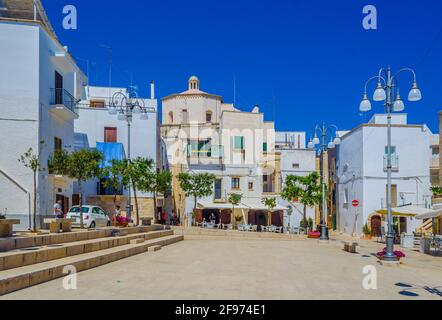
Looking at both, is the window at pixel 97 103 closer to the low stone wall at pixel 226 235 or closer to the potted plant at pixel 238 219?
the potted plant at pixel 238 219

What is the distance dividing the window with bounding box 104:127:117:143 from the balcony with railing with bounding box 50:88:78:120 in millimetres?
10711

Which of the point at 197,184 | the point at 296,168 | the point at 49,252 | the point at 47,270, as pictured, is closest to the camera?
the point at 47,270

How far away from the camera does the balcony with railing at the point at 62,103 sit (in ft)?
85.8

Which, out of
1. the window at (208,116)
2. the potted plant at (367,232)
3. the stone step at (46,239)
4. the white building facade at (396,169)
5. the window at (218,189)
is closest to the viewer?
the stone step at (46,239)

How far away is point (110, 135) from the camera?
39.7m

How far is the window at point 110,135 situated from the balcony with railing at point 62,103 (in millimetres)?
10711

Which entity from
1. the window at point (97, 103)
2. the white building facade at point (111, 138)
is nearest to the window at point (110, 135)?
the white building facade at point (111, 138)

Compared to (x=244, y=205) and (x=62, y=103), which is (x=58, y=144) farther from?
(x=244, y=205)

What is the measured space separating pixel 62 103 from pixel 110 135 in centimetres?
1289

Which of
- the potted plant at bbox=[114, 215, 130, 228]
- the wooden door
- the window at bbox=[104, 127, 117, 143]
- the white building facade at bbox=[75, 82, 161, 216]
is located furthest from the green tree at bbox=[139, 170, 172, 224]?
the wooden door

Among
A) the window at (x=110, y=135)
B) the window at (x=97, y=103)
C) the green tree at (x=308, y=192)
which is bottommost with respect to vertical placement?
the green tree at (x=308, y=192)

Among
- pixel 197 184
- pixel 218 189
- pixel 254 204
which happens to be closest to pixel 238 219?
pixel 254 204
